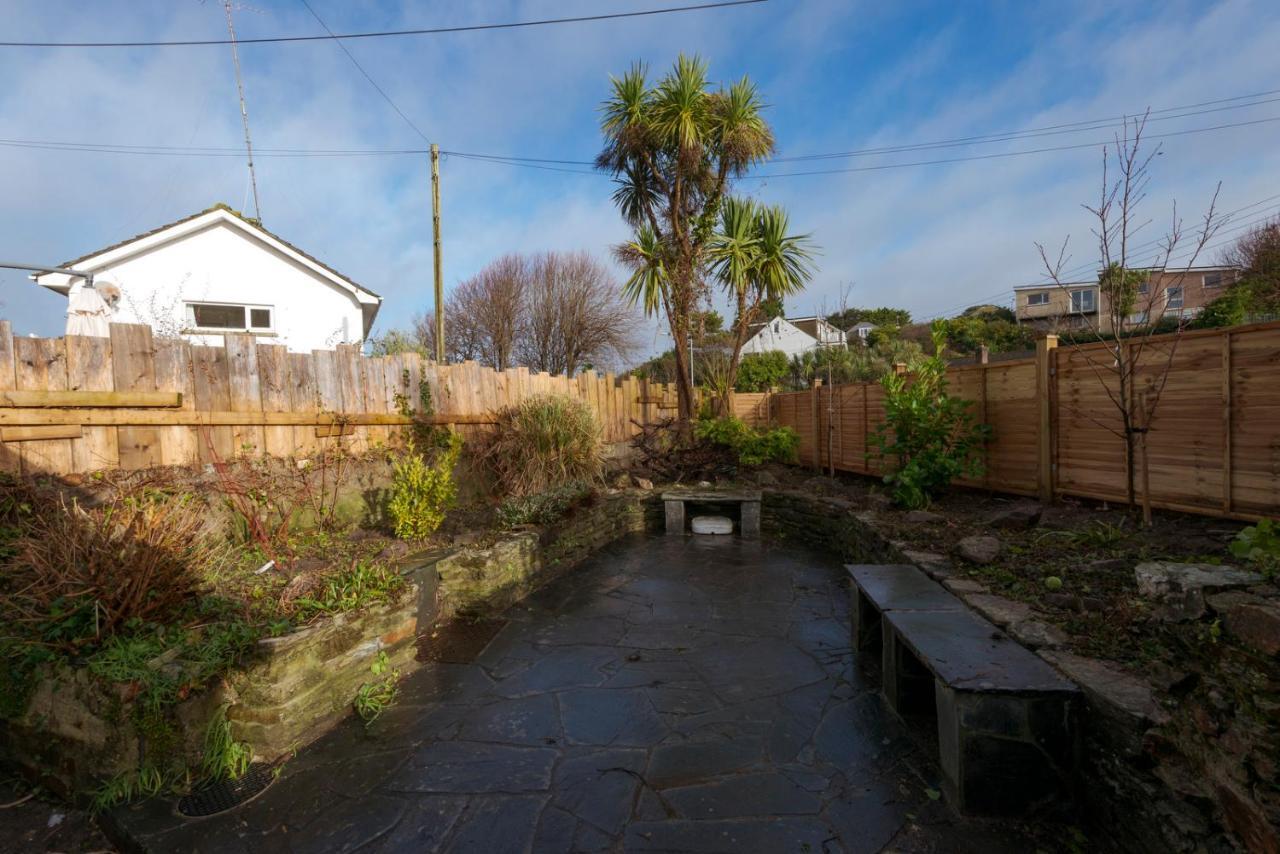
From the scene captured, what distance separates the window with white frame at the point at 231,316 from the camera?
9.71m

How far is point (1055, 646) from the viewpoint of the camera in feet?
7.09

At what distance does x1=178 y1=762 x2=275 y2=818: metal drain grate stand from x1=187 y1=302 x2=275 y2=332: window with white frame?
947 cm

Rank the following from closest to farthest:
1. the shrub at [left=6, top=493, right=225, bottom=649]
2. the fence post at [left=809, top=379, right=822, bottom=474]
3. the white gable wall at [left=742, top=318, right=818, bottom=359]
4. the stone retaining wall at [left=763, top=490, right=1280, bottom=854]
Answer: the stone retaining wall at [left=763, top=490, right=1280, bottom=854], the shrub at [left=6, top=493, right=225, bottom=649], the fence post at [left=809, top=379, right=822, bottom=474], the white gable wall at [left=742, top=318, right=818, bottom=359]

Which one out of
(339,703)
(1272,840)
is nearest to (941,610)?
(1272,840)

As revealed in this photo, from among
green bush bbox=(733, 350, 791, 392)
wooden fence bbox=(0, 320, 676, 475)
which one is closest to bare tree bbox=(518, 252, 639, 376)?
green bush bbox=(733, 350, 791, 392)

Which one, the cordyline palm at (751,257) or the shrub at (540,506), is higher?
the cordyline palm at (751,257)

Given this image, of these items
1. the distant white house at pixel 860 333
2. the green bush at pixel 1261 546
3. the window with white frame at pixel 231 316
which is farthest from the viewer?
the distant white house at pixel 860 333

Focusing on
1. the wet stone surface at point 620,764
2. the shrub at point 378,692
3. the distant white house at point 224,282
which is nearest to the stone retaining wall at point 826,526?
the wet stone surface at point 620,764

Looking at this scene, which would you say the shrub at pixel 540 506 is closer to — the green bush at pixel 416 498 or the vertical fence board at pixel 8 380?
the green bush at pixel 416 498

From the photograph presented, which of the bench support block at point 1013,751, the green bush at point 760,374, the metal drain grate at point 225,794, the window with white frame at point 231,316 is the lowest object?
the metal drain grate at point 225,794

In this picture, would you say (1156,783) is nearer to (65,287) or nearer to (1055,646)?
(1055,646)

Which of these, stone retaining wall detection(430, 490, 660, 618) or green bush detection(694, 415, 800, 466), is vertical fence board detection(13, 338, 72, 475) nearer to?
stone retaining wall detection(430, 490, 660, 618)

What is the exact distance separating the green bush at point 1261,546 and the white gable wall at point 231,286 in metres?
10.7

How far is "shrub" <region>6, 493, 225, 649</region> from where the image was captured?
2.33 meters
